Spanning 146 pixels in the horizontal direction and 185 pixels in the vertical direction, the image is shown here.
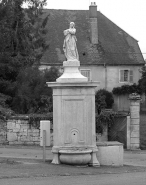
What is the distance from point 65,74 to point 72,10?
4038 cm

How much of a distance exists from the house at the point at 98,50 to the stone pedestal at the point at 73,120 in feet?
109

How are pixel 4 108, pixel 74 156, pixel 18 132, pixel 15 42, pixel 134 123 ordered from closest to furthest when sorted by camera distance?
pixel 74 156, pixel 18 132, pixel 134 123, pixel 4 108, pixel 15 42

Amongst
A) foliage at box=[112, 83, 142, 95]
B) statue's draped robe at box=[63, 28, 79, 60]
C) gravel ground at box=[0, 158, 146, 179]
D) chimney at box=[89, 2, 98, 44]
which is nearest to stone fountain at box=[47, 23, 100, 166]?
gravel ground at box=[0, 158, 146, 179]

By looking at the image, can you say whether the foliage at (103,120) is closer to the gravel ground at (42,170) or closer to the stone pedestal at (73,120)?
the gravel ground at (42,170)

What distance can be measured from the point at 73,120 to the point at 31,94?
47.5 feet

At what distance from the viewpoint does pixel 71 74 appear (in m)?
16.0

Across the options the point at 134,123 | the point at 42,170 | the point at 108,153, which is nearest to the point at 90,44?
the point at 134,123

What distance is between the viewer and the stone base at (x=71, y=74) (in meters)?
15.8

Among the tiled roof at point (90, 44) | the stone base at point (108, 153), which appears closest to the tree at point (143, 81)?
the tiled roof at point (90, 44)

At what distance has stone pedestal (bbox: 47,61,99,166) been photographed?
51.1 ft

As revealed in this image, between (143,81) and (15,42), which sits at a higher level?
(15,42)

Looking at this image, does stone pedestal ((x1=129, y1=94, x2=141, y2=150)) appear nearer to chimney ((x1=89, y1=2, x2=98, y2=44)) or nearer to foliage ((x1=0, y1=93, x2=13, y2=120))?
foliage ((x1=0, y1=93, x2=13, y2=120))

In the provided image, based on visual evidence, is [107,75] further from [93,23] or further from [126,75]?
[93,23]

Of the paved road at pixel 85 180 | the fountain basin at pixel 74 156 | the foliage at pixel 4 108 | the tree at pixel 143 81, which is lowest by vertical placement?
the paved road at pixel 85 180
